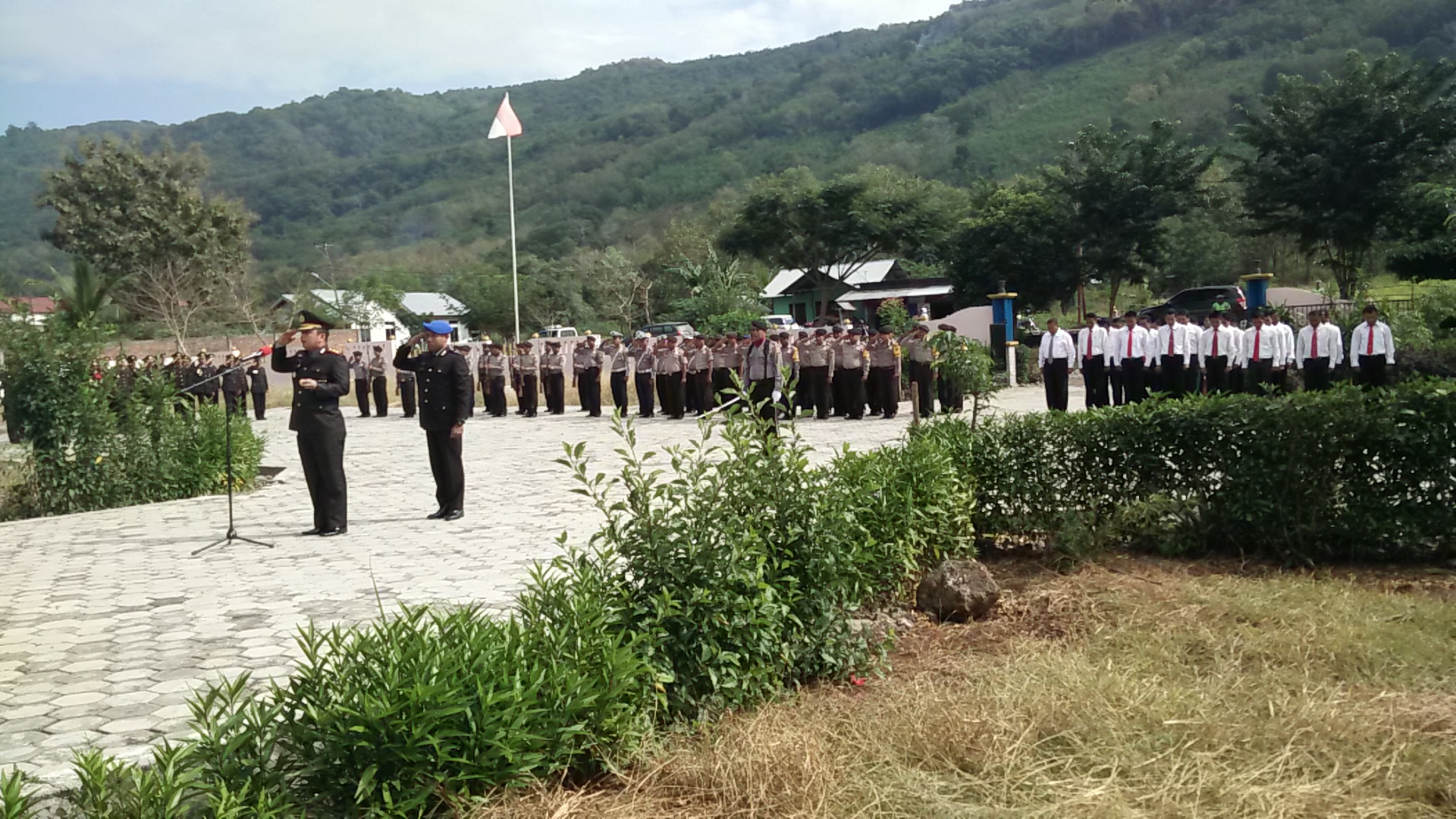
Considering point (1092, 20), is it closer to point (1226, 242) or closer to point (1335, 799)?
point (1226, 242)

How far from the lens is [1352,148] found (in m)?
26.7

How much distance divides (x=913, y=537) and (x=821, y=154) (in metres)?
95.3

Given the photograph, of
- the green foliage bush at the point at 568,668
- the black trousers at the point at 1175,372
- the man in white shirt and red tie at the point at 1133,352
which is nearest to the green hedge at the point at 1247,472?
the green foliage bush at the point at 568,668

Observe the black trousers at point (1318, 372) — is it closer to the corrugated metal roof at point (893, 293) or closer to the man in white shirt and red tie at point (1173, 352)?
the man in white shirt and red tie at point (1173, 352)

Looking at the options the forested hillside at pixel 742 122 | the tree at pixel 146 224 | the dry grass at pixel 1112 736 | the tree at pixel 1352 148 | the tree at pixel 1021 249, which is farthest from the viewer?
the forested hillside at pixel 742 122

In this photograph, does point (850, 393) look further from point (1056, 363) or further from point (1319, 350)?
point (1319, 350)

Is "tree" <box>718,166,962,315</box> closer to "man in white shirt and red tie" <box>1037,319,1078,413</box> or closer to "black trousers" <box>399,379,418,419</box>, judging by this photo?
"black trousers" <box>399,379,418,419</box>

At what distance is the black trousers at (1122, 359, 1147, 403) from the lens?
1656 centimetres

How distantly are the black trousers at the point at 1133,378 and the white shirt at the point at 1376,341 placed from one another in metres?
2.86

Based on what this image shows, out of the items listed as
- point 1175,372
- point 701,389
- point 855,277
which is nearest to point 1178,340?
point 1175,372

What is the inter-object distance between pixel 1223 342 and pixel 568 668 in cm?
1533

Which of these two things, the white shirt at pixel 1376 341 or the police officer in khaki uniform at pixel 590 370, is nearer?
the white shirt at pixel 1376 341

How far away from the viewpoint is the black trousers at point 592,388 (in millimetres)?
22094

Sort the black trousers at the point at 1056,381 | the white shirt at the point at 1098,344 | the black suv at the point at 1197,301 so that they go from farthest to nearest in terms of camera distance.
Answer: the black suv at the point at 1197,301, the white shirt at the point at 1098,344, the black trousers at the point at 1056,381
